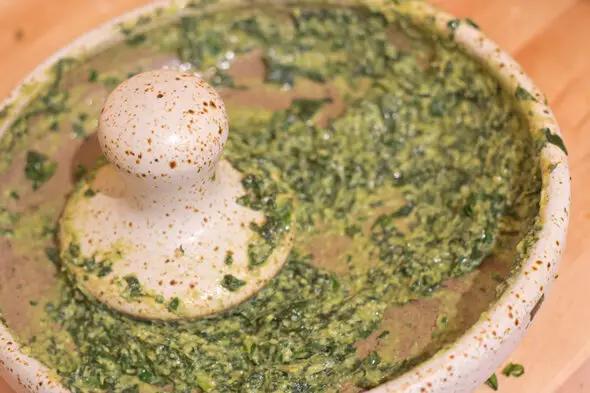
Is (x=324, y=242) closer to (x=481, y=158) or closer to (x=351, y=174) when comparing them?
(x=351, y=174)

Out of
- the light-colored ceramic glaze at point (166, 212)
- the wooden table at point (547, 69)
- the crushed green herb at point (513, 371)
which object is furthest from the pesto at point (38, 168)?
the crushed green herb at point (513, 371)

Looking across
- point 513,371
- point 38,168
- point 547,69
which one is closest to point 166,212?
point 38,168

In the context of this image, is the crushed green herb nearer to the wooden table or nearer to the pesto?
the wooden table

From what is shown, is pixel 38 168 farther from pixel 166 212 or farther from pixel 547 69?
pixel 547 69

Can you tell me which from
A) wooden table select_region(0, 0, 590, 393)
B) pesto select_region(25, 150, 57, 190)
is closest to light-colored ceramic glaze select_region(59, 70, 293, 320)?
pesto select_region(25, 150, 57, 190)

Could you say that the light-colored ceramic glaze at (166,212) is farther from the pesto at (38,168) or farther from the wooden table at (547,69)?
the wooden table at (547,69)
